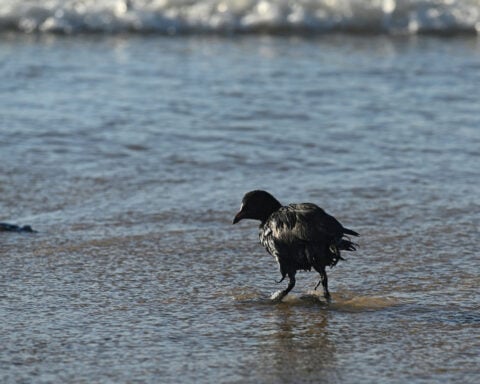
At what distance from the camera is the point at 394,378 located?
4930mm

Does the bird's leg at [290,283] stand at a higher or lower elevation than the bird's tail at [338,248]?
lower

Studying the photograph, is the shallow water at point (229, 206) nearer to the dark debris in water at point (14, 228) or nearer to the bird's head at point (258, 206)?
the dark debris in water at point (14, 228)

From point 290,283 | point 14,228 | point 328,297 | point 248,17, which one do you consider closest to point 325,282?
point 328,297

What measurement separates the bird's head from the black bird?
99 mm

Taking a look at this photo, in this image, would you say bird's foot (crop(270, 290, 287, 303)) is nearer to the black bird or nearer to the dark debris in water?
the black bird

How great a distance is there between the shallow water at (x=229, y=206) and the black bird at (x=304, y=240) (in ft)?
0.64

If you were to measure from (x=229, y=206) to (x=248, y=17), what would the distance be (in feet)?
28.1

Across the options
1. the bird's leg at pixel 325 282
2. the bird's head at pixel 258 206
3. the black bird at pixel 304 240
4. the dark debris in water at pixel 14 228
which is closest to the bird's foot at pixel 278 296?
the black bird at pixel 304 240

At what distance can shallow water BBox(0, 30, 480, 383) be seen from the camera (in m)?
5.32

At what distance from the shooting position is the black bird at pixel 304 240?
6.09m

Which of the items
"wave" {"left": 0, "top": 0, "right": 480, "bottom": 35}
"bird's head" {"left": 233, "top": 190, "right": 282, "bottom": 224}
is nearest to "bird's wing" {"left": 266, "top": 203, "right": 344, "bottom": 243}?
"bird's head" {"left": 233, "top": 190, "right": 282, "bottom": 224}

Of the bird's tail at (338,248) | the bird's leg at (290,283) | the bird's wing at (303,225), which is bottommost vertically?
the bird's leg at (290,283)

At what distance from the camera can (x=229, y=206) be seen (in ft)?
26.8

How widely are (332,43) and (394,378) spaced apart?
10517 millimetres
